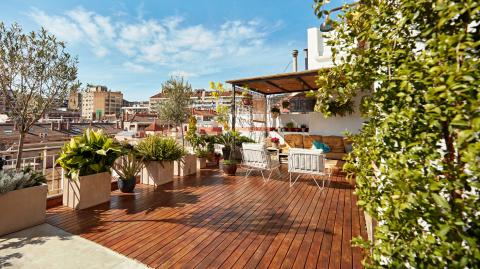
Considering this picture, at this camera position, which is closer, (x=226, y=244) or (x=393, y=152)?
(x=393, y=152)

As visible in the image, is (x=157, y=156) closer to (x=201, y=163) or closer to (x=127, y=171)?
(x=127, y=171)

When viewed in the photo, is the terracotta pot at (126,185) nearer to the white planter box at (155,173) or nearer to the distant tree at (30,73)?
the white planter box at (155,173)

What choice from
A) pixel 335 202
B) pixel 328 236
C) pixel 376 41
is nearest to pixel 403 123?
pixel 376 41

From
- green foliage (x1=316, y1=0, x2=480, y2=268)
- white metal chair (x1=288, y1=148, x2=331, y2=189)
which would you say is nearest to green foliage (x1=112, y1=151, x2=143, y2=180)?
white metal chair (x1=288, y1=148, x2=331, y2=189)

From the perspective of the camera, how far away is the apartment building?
8975 cm

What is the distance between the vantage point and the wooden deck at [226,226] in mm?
2215

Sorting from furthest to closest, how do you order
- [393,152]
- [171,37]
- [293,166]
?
[171,37] < [293,166] < [393,152]

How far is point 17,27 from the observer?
3834 mm

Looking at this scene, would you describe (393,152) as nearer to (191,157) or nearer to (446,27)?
(446,27)

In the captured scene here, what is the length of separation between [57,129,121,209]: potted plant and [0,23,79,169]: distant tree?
3.94ft

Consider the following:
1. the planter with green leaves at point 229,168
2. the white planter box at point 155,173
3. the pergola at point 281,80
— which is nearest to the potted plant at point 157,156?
the white planter box at point 155,173

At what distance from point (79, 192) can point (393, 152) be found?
13.6 feet

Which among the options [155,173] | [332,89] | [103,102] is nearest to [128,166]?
[155,173]

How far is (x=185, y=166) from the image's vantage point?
18.4ft
